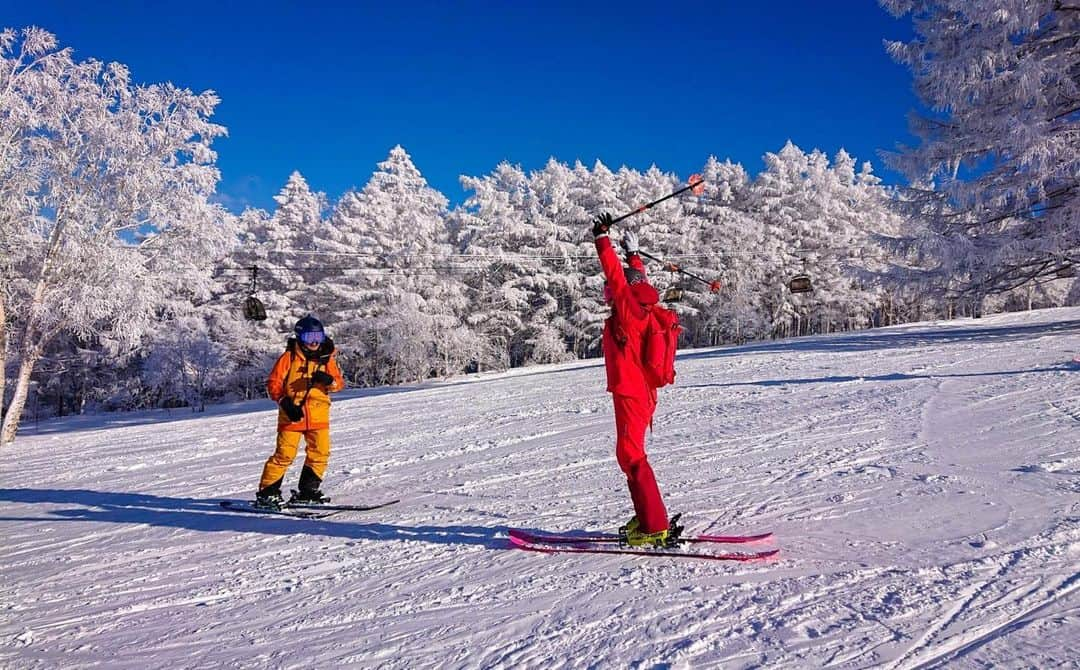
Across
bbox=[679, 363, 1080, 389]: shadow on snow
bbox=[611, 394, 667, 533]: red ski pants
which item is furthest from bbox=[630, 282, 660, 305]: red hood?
bbox=[679, 363, 1080, 389]: shadow on snow

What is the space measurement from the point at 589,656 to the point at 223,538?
3.63 meters

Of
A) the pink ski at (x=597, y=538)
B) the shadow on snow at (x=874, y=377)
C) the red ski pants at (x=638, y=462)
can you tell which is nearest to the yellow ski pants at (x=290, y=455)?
the pink ski at (x=597, y=538)

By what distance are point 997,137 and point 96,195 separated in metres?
22.7

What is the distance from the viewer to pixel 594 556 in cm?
386

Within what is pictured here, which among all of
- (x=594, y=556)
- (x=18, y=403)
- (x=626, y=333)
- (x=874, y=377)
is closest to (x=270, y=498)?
(x=594, y=556)

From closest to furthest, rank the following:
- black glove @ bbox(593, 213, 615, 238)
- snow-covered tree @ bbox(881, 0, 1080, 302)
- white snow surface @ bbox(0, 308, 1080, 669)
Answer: white snow surface @ bbox(0, 308, 1080, 669) → black glove @ bbox(593, 213, 615, 238) → snow-covered tree @ bbox(881, 0, 1080, 302)

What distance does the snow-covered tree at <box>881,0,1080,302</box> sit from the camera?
541 inches

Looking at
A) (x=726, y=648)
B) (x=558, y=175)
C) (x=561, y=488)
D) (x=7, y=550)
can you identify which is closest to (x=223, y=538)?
(x=7, y=550)

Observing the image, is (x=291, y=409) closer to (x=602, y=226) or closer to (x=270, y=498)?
(x=270, y=498)

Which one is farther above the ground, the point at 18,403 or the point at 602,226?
the point at 602,226

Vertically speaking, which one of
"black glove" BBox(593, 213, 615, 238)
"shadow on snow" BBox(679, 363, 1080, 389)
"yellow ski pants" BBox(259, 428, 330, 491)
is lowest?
"shadow on snow" BBox(679, 363, 1080, 389)

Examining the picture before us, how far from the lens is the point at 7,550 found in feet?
16.7

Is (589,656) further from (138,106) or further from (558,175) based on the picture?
(558,175)

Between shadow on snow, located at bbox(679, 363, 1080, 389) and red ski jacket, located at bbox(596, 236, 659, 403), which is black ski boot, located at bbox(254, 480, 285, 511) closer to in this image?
red ski jacket, located at bbox(596, 236, 659, 403)
